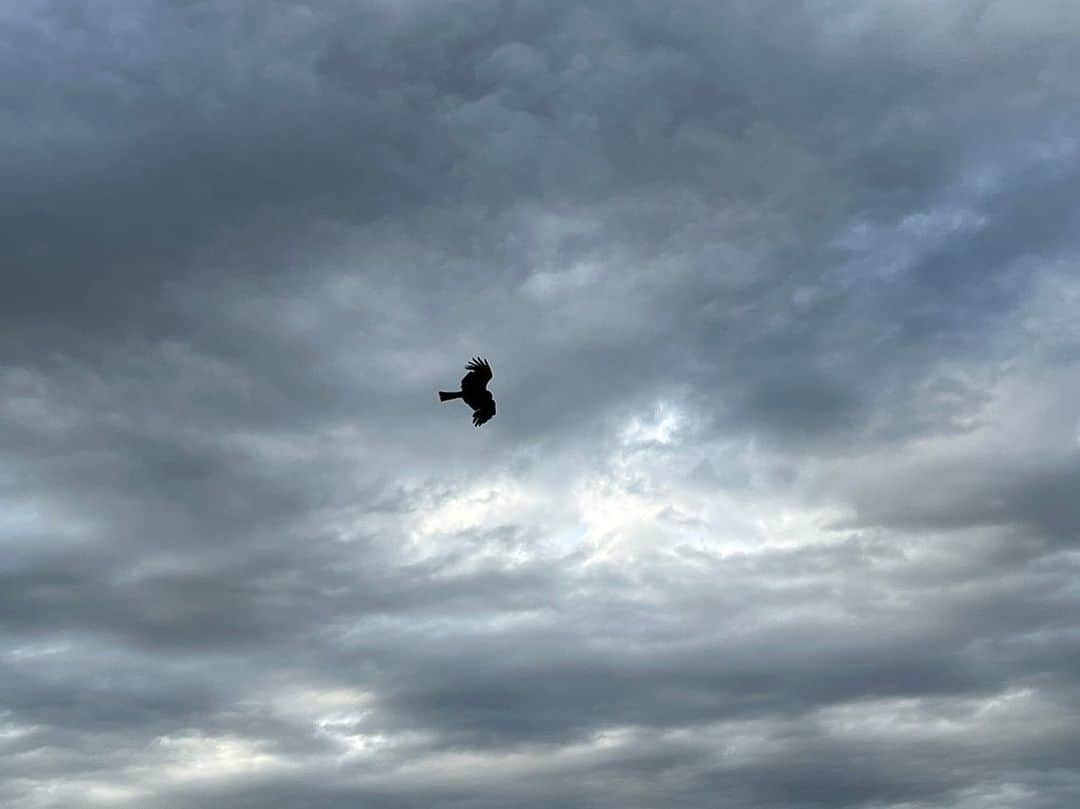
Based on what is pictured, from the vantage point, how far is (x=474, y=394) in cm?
4866
